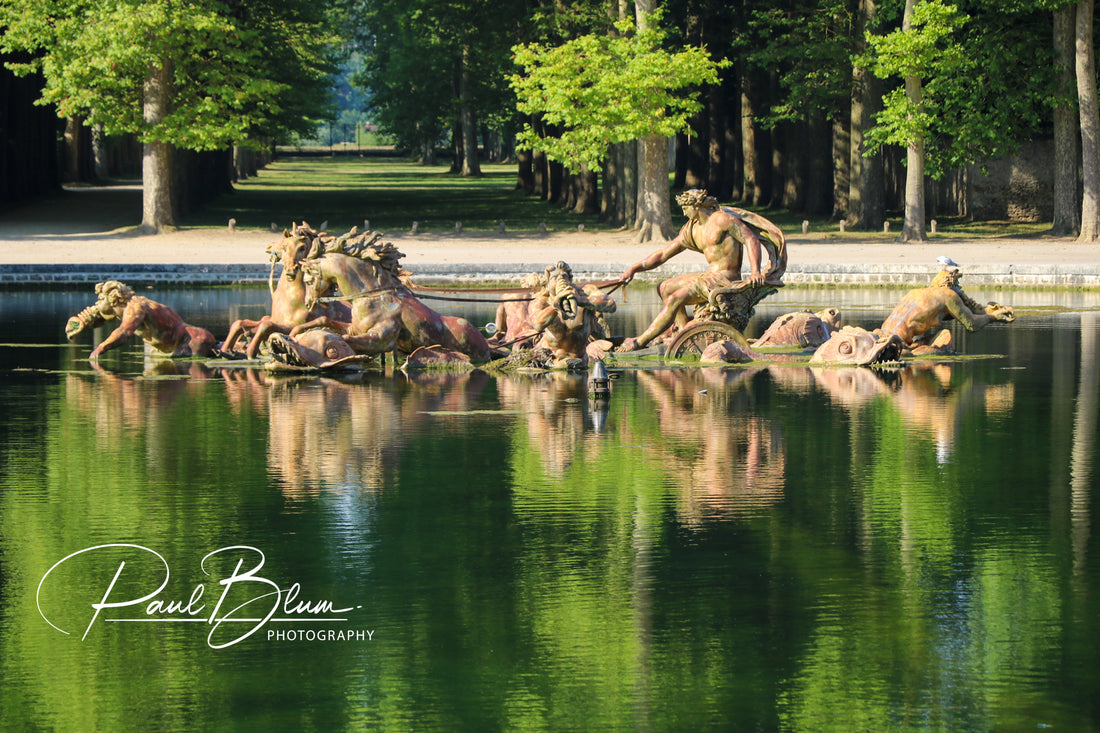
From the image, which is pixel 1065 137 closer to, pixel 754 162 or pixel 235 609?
pixel 754 162

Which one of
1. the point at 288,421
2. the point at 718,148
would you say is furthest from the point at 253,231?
the point at 288,421

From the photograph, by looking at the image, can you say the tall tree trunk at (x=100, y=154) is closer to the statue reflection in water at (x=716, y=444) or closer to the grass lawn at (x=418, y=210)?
the grass lawn at (x=418, y=210)

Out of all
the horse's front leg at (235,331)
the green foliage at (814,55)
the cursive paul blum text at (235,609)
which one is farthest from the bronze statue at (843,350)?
the green foliage at (814,55)

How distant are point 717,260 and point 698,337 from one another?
0.92 meters

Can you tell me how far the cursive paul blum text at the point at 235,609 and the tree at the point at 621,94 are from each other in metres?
34.2

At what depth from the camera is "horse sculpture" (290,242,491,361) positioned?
17.0 meters

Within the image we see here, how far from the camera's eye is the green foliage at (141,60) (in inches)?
1655

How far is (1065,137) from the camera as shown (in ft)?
133

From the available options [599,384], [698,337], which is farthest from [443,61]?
[599,384]

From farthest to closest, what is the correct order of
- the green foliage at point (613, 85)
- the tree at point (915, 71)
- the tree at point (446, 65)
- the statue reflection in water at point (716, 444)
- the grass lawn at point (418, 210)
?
the tree at point (446, 65), the grass lawn at point (418, 210), the green foliage at point (613, 85), the tree at point (915, 71), the statue reflection in water at point (716, 444)

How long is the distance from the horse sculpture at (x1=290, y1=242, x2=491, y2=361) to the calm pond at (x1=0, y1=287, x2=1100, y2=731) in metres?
1.92

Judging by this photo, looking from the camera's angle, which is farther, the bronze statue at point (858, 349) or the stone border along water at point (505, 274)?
the stone border along water at point (505, 274)

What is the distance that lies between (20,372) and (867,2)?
110 feet

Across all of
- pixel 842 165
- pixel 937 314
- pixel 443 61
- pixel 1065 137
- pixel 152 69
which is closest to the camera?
pixel 937 314
